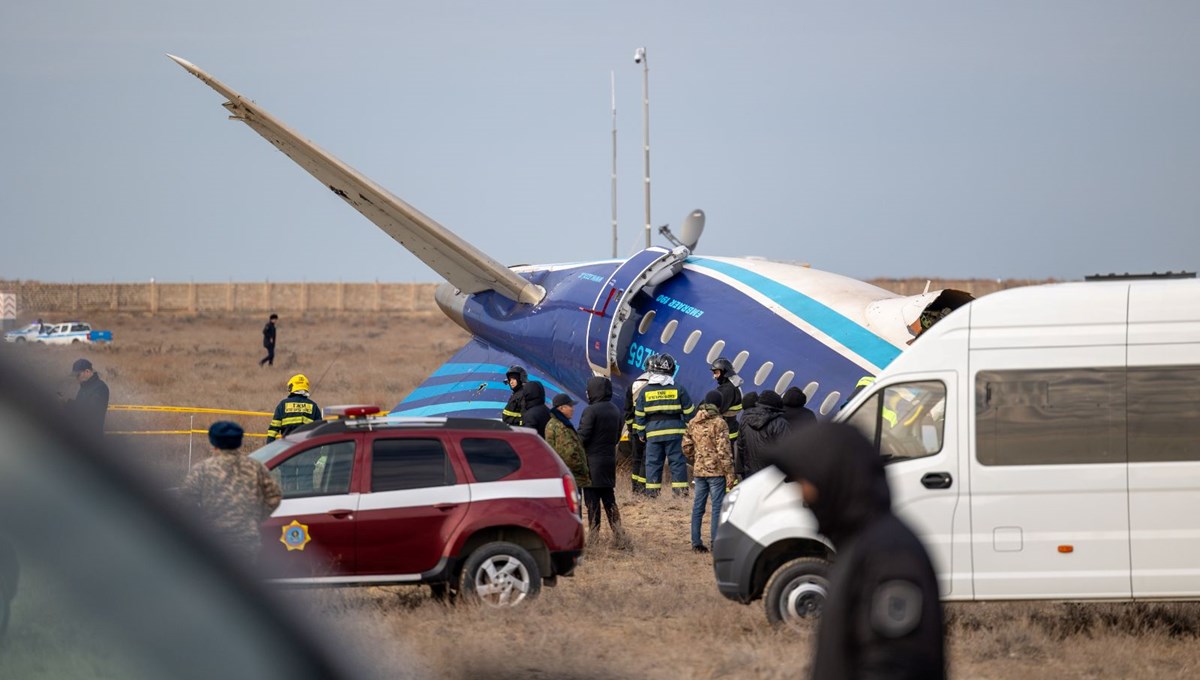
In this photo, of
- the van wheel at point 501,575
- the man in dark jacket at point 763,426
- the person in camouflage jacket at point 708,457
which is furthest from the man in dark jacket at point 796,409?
the van wheel at point 501,575

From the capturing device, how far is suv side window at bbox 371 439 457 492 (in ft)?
35.4

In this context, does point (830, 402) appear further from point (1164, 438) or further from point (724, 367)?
point (1164, 438)

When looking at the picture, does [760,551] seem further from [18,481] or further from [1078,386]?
[18,481]

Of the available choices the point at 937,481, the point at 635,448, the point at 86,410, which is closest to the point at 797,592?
the point at 937,481

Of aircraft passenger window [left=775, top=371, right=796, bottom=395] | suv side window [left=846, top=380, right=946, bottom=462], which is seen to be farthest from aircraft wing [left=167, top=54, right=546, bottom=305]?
suv side window [left=846, top=380, right=946, bottom=462]

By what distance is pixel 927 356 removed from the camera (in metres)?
10.1

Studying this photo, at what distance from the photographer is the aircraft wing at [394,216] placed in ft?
70.2

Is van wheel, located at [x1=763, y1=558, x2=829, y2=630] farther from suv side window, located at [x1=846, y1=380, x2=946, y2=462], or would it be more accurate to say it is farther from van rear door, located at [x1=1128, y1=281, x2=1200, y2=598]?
van rear door, located at [x1=1128, y1=281, x2=1200, y2=598]

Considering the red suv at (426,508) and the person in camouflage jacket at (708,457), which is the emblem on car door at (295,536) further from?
the person in camouflage jacket at (708,457)

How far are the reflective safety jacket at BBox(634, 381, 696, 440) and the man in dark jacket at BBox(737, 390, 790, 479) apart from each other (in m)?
2.58

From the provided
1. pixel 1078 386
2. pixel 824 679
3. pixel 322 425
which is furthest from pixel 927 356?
pixel 824 679

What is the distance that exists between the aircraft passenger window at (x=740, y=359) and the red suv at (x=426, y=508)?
676cm

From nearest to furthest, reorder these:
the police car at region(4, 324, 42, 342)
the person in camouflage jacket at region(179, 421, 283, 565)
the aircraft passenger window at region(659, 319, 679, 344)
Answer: the police car at region(4, 324, 42, 342), the person in camouflage jacket at region(179, 421, 283, 565), the aircraft passenger window at region(659, 319, 679, 344)

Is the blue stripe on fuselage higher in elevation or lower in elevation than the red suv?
higher
